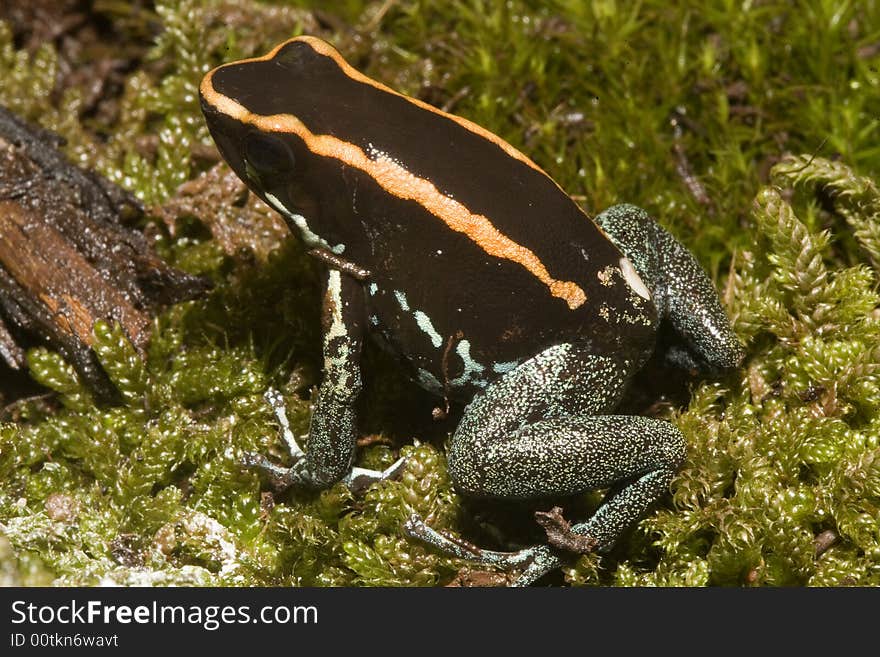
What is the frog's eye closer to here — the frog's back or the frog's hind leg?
the frog's back

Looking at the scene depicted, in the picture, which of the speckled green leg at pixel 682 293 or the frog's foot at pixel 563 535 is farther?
the speckled green leg at pixel 682 293

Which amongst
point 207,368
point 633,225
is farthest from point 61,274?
point 633,225

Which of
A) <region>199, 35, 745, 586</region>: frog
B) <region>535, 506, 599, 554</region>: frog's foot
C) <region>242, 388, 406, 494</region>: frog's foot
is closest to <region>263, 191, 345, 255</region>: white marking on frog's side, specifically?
<region>199, 35, 745, 586</region>: frog

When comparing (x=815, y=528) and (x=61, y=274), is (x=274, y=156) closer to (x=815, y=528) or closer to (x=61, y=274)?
(x=61, y=274)

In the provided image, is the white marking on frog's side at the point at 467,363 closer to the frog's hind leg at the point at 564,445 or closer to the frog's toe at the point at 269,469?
the frog's hind leg at the point at 564,445

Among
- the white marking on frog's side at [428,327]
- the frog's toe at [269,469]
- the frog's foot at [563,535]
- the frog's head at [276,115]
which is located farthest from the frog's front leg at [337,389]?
the frog's foot at [563,535]

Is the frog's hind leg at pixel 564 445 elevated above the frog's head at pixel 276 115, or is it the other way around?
the frog's head at pixel 276 115

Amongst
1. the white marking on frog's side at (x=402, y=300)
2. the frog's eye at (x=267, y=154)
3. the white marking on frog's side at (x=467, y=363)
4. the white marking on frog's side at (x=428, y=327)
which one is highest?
the frog's eye at (x=267, y=154)
